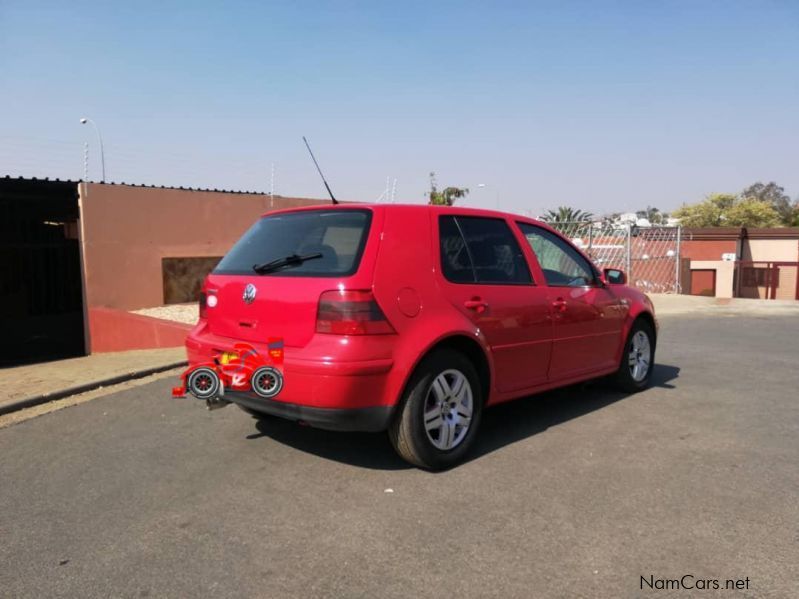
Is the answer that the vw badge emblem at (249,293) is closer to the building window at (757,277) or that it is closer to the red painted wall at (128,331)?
the red painted wall at (128,331)

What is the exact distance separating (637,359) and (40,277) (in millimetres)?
16847

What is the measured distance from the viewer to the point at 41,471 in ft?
13.9

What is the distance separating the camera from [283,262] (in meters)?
4.02

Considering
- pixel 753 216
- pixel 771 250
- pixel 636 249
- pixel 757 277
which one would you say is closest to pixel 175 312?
pixel 636 249

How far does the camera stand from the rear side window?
4.23 meters

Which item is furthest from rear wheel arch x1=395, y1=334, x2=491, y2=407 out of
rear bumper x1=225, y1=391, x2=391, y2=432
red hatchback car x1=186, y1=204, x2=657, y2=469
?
rear bumper x1=225, y1=391, x2=391, y2=432

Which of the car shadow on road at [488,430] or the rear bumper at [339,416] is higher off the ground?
the rear bumper at [339,416]

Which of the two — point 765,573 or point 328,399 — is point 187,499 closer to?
point 328,399

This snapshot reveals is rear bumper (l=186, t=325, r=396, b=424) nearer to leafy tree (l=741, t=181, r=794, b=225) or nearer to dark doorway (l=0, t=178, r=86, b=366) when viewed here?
dark doorway (l=0, t=178, r=86, b=366)

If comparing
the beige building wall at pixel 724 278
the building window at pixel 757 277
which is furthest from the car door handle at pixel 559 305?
the building window at pixel 757 277

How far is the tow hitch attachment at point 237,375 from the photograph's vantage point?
3.79 m

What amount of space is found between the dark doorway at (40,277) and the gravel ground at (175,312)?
2.67m

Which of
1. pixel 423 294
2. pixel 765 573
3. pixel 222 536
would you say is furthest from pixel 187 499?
pixel 765 573

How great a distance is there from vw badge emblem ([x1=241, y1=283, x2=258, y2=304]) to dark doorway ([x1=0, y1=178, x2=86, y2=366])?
10186 millimetres
